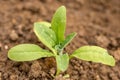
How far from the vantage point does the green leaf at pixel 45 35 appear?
1.51 meters

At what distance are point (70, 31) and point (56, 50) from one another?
0.43 m

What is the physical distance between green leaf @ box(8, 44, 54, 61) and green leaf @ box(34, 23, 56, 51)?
0.06 m

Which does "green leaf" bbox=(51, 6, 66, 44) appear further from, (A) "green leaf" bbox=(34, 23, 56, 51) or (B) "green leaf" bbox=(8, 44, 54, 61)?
(B) "green leaf" bbox=(8, 44, 54, 61)

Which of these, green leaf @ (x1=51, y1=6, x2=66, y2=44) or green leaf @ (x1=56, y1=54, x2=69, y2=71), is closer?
green leaf @ (x1=56, y1=54, x2=69, y2=71)

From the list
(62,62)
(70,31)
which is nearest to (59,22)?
(62,62)

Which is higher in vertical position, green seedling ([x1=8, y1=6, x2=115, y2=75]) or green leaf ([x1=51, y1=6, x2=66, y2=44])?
green leaf ([x1=51, y1=6, x2=66, y2=44])

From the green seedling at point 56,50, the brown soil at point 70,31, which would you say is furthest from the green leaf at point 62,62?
the brown soil at point 70,31

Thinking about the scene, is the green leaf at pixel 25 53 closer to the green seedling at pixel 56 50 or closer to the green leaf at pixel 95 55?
the green seedling at pixel 56 50

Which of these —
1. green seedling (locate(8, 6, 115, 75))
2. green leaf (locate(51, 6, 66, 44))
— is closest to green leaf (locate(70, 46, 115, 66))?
green seedling (locate(8, 6, 115, 75))

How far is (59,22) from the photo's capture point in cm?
158

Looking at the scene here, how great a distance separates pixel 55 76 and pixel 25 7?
81cm

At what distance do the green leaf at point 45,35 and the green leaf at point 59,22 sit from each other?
1.3 inches

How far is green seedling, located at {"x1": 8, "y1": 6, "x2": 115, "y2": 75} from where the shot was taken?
4.77 ft

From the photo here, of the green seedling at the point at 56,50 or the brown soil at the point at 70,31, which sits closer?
the green seedling at the point at 56,50
